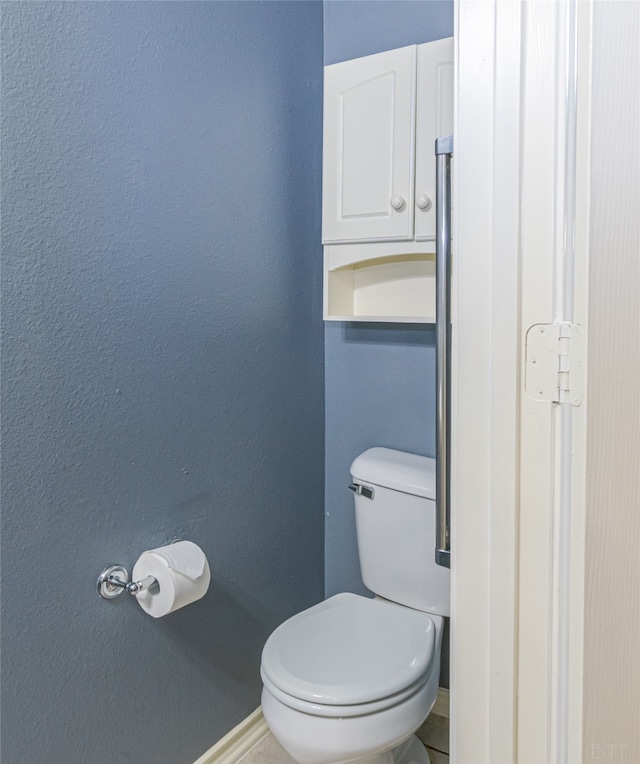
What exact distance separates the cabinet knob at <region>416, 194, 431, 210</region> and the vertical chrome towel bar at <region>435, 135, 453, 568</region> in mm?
685

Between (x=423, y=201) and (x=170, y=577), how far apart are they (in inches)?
42.9

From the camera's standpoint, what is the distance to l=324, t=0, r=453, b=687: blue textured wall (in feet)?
5.75

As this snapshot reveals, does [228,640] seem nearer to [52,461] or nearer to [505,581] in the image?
[52,461]

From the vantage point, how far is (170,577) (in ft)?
4.20

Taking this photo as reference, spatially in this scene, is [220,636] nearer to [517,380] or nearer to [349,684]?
[349,684]

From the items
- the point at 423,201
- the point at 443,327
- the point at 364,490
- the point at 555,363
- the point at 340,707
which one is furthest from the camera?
the point at 364,490

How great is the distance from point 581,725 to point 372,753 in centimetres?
75

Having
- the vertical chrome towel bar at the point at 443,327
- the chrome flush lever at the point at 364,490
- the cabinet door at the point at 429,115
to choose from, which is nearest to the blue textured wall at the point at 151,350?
the chrome flush lever at the point at 364,490

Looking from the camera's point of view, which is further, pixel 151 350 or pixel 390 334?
pixel 390 334

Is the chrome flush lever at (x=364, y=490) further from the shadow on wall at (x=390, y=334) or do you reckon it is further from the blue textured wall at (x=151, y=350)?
the shadow on wall at (x=390, y=334)

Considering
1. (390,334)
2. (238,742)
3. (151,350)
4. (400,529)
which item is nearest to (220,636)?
(238,742)

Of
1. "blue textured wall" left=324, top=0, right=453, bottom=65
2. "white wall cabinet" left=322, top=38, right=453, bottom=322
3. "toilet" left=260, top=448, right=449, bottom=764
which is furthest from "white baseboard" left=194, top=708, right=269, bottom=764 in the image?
"blue textured wall" left=324, top=0, right=453, bottom=65

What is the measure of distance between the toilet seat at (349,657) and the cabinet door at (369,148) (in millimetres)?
993

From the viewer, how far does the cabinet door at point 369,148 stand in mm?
1605
